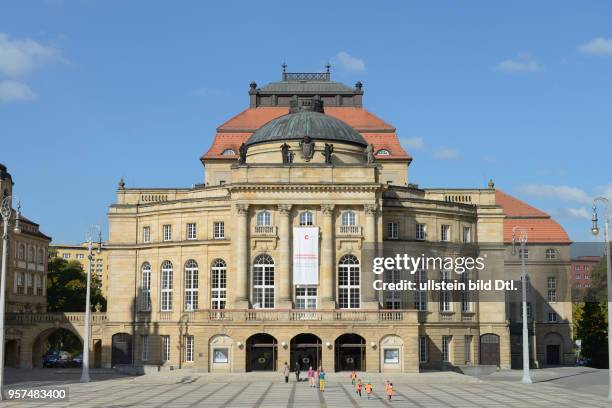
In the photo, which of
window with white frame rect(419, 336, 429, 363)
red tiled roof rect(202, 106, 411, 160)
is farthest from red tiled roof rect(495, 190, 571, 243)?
window with white frame rect(419, 336, 429, 363)

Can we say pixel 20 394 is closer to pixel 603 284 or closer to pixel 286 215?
pixel 286 215

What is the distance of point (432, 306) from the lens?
84.8 meters

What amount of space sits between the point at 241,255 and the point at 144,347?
55.1 ft

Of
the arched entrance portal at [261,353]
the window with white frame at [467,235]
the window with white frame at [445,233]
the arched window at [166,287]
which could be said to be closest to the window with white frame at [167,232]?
the arched window at [166,287]

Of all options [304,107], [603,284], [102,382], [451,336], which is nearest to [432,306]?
[451,336]

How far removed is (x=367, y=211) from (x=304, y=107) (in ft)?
60.6

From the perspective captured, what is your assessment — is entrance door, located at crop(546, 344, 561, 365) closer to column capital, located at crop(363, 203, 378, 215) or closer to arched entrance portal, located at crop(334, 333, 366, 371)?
column capital, located at crop(363, 203, 378, 215)

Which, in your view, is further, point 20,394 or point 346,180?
point 346,180

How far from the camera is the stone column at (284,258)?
76.5m

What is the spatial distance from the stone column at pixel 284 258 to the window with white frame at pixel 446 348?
16.7 m

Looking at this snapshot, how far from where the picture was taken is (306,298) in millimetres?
77562

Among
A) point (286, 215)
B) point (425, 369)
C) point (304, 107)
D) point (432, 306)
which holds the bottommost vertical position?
point (425, 369)

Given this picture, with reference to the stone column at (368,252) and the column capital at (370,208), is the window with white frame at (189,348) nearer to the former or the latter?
the stone column at (368,252)

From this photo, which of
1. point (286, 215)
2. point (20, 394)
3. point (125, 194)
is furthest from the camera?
point (125, 194)
